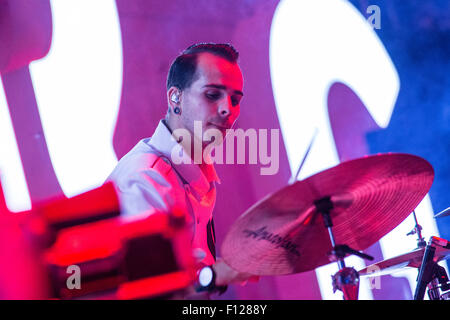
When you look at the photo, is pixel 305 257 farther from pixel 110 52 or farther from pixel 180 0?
pixel 180 0

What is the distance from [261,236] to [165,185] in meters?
0.42

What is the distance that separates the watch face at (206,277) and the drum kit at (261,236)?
9cm

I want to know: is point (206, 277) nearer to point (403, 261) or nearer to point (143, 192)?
point (143, 192)

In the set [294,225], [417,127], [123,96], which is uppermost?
[123,96]

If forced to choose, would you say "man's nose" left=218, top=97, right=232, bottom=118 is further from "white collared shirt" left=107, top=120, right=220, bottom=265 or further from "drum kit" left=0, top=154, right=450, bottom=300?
"drum kit" left=0, top=154, right=450, bottom=300

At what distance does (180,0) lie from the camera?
9.67ft

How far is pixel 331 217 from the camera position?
1270 millimetres

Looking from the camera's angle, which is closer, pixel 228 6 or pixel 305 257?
pixel 305 257

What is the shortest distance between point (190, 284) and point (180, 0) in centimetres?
204

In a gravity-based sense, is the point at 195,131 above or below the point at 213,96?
below

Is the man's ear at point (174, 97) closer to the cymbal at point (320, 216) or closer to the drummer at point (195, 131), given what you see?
the drummer at point (195, 131)

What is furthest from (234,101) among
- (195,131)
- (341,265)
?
(341,265)
